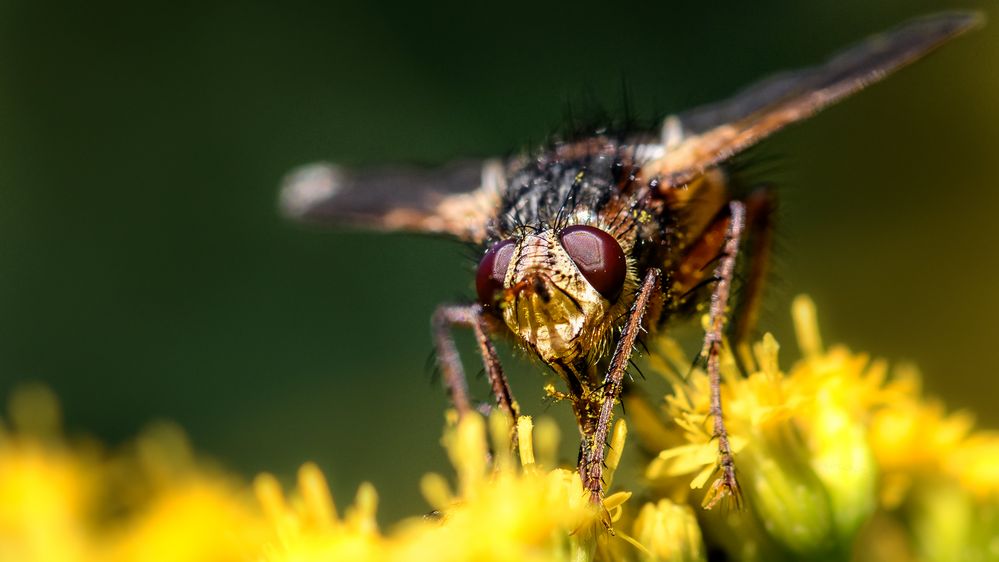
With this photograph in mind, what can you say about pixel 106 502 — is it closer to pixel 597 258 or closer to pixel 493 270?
pixel 493 270

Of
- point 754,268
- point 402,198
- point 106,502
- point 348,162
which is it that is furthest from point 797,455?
point 348,162

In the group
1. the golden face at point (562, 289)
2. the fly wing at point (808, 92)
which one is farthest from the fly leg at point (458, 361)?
the fly wing at point (808, 92)

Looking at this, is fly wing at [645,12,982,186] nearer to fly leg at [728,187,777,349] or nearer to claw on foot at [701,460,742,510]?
fly leg at [728,187,777,349]

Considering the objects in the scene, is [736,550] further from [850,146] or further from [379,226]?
[850,146]

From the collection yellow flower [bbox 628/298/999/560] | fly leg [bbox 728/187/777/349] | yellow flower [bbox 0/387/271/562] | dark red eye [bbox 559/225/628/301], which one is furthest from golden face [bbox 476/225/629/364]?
yellow flower [bbox 0/387/271/562]

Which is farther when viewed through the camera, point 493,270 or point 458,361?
point 458,361

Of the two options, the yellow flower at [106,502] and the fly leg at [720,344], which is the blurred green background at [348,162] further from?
the fly leg at [720,344]

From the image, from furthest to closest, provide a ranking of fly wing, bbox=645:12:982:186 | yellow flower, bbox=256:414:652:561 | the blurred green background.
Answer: the blurred green background, fly wing, bbox=645:12:982:186, yellow flower, bbox=256:414:652:561
